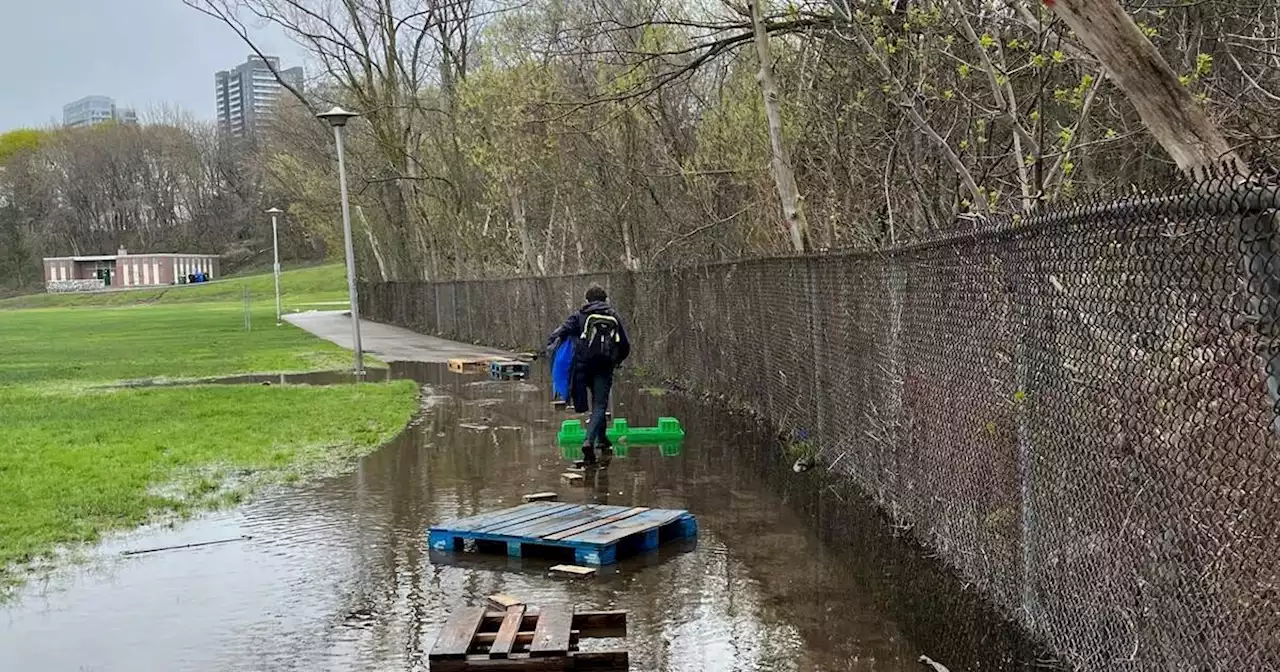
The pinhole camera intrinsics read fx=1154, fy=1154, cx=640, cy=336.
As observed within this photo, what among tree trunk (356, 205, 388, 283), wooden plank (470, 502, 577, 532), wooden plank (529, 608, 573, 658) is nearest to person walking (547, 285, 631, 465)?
wooden plank (470, 502, 577, 532)

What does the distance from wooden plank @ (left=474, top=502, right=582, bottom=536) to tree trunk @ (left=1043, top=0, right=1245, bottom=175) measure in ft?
14.9

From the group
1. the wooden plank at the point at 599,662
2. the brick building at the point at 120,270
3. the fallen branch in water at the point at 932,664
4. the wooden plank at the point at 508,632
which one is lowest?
the fallen branch in water at the point at 932,664

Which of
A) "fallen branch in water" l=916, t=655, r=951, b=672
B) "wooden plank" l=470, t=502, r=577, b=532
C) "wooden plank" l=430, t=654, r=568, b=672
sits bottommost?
"fallen branch in water" l=916, t=655, r=951, b=672

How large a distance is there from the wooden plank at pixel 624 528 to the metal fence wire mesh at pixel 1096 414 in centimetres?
156

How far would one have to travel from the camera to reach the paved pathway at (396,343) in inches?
1062

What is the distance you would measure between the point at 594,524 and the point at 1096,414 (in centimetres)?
385

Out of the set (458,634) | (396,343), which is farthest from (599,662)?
(396,343)

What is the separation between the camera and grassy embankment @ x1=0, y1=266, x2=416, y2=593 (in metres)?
9.11

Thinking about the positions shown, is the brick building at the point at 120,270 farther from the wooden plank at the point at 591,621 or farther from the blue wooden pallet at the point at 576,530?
the wooden plank at the point at 591,621

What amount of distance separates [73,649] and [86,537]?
2692 millimetres

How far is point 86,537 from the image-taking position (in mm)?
8203

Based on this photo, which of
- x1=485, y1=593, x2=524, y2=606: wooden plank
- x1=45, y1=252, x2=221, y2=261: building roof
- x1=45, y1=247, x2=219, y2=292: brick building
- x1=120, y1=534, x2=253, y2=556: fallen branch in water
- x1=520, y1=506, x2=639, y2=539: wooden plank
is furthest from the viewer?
x1=45, y1=252, x2=221, y2=261: building roof

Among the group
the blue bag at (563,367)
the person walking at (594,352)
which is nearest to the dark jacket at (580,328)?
the person walking at (594,352)

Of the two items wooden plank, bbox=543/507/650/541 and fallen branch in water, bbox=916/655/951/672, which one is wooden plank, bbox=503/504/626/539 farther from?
fallen branch in water, bbox=916/655/951/672
